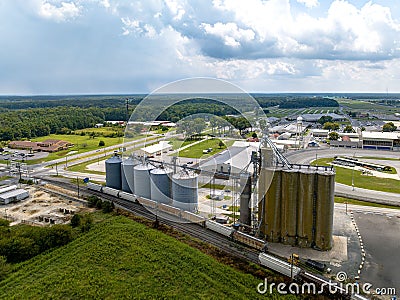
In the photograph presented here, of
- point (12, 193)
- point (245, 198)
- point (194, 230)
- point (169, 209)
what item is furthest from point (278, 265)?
point (12, 193)

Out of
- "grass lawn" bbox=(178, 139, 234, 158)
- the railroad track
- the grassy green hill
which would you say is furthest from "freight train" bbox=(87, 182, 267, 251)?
"grass lawn" bbox=(178, 139, 234, 158)

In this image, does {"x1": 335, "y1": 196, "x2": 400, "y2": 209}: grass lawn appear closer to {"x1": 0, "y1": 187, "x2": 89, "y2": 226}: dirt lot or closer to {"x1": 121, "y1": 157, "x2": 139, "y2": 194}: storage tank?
{"x1": 121, "y1": 157, "x2": 139, "y2": 194}: storage tank

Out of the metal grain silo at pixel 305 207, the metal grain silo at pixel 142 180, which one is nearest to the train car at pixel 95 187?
the metal grain silo at pixel 142 180

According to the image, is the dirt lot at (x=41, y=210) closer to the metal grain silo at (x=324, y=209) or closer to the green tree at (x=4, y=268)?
the green tree at (x=4, y=268)

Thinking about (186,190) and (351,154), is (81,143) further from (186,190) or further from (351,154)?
(351,154)

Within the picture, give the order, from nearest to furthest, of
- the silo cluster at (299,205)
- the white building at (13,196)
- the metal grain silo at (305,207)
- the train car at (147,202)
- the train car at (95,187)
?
the silo cluster at (299,205) → the metal grain silo at (305,207) → the train car at (147,202) → the white building at (13,196) → the train car at (95,187)

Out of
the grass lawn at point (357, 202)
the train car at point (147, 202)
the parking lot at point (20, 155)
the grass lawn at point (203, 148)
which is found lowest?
the grass lawn at point (357, 202)
